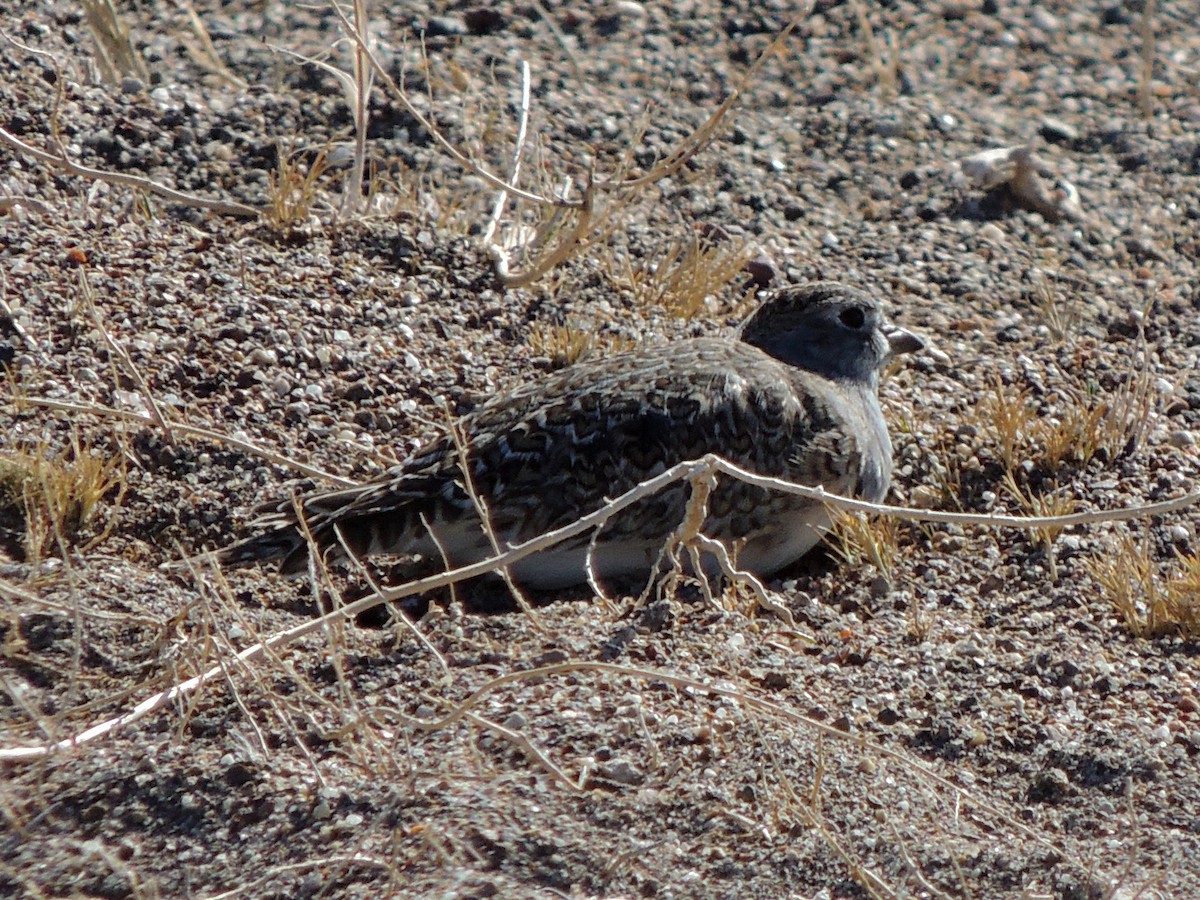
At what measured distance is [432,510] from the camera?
534cm

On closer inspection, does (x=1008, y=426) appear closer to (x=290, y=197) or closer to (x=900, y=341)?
(x=900, y=341)

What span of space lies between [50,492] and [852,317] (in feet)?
10.1

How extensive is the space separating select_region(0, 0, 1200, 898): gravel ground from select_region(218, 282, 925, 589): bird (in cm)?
22

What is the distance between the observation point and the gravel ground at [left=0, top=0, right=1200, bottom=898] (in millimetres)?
4113

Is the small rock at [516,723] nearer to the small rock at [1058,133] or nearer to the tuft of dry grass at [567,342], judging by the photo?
the tuft of dry grass at [567,342]

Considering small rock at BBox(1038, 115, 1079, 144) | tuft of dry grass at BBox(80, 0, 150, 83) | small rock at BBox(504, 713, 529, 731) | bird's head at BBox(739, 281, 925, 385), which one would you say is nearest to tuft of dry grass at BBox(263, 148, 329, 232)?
tuft of dry grass at BBox(80, 0, 150, 83)

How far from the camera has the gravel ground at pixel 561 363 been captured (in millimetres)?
4113

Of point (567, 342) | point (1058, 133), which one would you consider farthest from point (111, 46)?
point (1058, 133)

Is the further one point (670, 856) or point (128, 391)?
point (128, 391)

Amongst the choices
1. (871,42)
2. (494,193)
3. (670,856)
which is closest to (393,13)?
(494,193)

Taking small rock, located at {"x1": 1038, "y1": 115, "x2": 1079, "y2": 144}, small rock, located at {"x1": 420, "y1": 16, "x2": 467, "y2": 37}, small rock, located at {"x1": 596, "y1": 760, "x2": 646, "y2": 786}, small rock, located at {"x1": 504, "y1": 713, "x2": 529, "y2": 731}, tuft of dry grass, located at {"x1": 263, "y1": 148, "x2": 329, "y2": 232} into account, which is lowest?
small rock, located at {"x1": 596, "y1": 760, "x2": 646, "y2": 786}

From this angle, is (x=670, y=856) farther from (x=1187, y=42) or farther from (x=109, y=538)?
(x=1187, y=42)

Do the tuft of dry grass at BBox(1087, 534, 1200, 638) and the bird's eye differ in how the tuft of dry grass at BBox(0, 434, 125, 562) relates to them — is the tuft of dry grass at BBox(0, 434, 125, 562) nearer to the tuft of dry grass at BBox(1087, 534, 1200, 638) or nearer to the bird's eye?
the bird's eye

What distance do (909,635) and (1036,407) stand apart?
6.06ft
